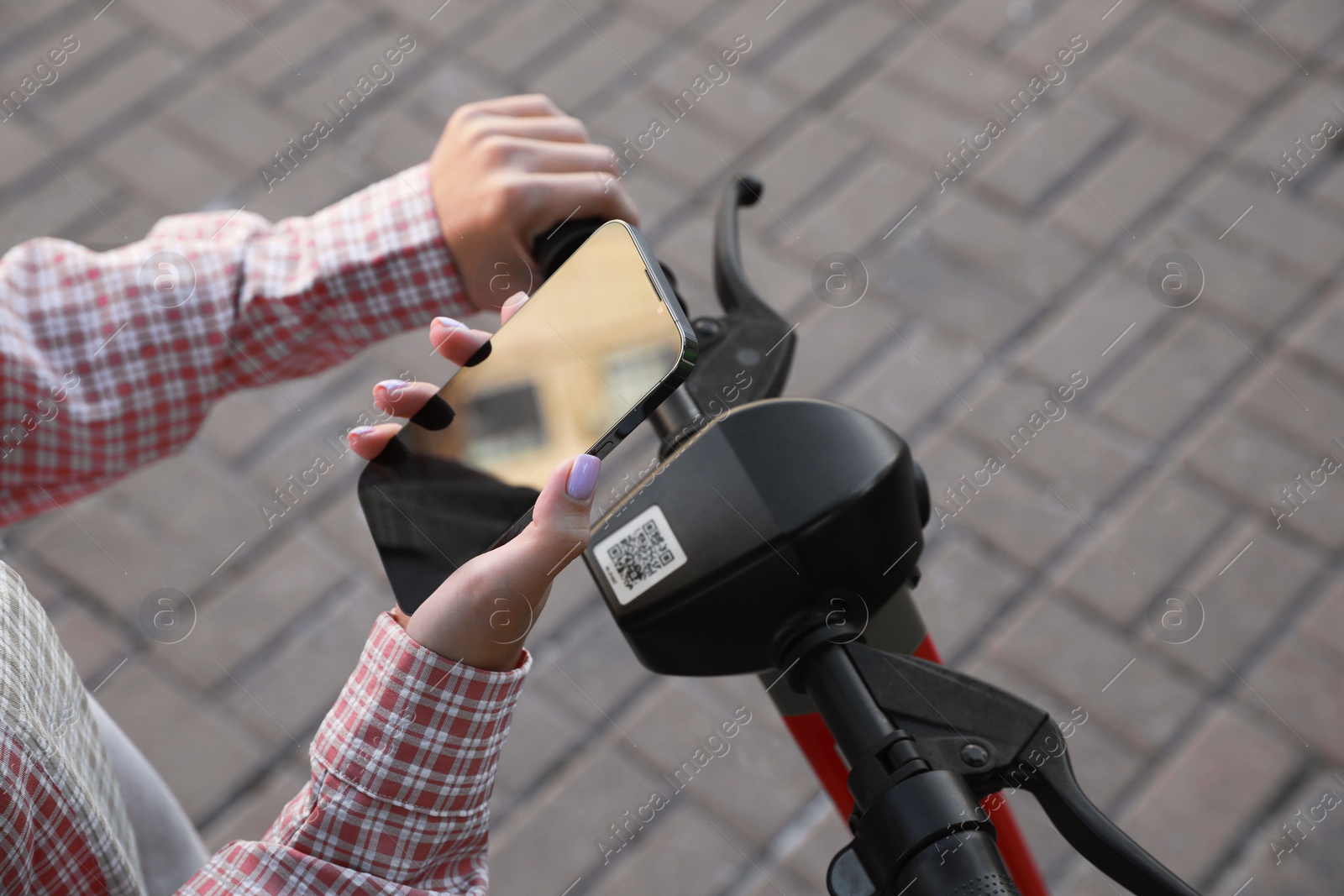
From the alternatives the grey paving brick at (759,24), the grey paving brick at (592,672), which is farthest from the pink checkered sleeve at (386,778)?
the grey paving brick at (759,24)

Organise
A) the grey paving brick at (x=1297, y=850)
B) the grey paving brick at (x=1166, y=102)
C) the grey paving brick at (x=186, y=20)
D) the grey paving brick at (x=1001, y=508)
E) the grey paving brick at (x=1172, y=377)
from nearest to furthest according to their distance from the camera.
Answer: the grey paving brick at (x=1297, y=850) < the grey paving brick at (x=1001, y=508) < the grey paving brick at (x=1172, y=377) < the grey paving brick at (x=1166, y=102) < the grey paving brick at (x=186, y=20)

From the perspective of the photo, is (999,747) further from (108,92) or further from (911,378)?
(108,92)

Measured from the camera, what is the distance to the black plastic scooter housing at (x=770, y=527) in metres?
0.86

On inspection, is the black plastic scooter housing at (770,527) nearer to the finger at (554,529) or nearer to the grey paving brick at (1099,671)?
the finger at (554,529)

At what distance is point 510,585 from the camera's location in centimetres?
81

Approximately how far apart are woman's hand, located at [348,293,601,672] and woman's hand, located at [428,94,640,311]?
0.34 metres

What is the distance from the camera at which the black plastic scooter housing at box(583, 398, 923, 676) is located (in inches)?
33.9

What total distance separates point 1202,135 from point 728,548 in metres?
2.19

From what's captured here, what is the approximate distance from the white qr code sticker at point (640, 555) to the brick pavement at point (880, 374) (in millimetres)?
1119

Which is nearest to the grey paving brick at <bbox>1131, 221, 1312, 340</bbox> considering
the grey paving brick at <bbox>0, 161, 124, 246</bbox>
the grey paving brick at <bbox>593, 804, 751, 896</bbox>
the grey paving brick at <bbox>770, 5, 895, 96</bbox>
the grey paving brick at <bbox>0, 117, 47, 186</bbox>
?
the grey paving brick at <bbox>770, 5, 895, 96</bbox>

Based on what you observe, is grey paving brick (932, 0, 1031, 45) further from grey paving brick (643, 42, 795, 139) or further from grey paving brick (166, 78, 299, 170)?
grey paving brick (166, 78, 299, 170)

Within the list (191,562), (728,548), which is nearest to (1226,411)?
(728,548)

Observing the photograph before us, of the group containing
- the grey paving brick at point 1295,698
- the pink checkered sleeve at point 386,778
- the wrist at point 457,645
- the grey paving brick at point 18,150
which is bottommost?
the grey paving brick at point 1295,698

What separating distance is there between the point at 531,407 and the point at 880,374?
154cm
